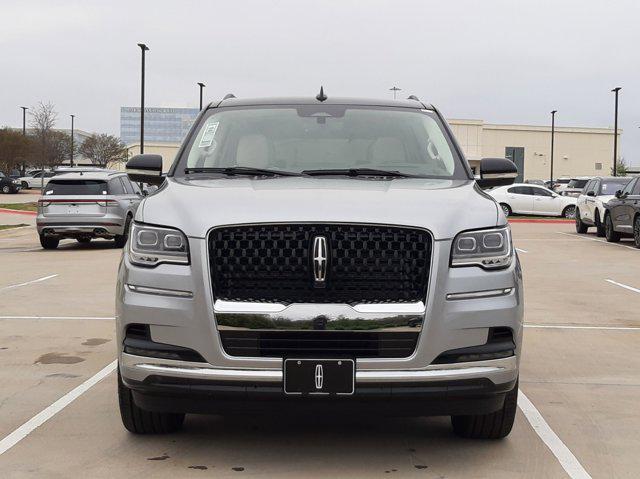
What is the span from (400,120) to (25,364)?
351cm

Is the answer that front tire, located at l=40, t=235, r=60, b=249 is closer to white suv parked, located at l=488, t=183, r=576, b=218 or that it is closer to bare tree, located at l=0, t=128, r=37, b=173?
white suv parked, located at l=488, t=183, r=576, b=218

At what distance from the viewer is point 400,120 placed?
20.0ft

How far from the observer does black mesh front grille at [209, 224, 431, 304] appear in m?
4.32

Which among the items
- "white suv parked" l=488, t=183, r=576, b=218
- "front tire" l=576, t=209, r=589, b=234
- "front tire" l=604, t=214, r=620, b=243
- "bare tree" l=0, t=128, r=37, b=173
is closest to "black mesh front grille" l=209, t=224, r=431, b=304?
"front tire" l=604, t=214, r=620, b=243

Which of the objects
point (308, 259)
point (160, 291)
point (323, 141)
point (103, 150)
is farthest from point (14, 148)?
point (308, 259)

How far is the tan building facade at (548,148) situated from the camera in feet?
311

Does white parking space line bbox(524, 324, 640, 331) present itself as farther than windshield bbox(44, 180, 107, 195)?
Result: No

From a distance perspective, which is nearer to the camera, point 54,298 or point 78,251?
point 54,298

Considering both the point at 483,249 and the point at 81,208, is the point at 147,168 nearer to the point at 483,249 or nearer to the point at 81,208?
the point at 483,249

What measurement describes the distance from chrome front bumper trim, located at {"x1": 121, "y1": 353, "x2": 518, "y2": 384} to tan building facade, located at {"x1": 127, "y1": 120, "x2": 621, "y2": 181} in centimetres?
9157

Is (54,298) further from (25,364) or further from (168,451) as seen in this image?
(168,451)

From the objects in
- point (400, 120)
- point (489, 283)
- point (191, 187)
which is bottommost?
point (489, 283)

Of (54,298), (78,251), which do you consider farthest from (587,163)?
(54,298)

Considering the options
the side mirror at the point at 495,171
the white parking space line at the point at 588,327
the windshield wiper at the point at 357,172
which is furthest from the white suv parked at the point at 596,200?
the windshield wiper at the point at 357,172
